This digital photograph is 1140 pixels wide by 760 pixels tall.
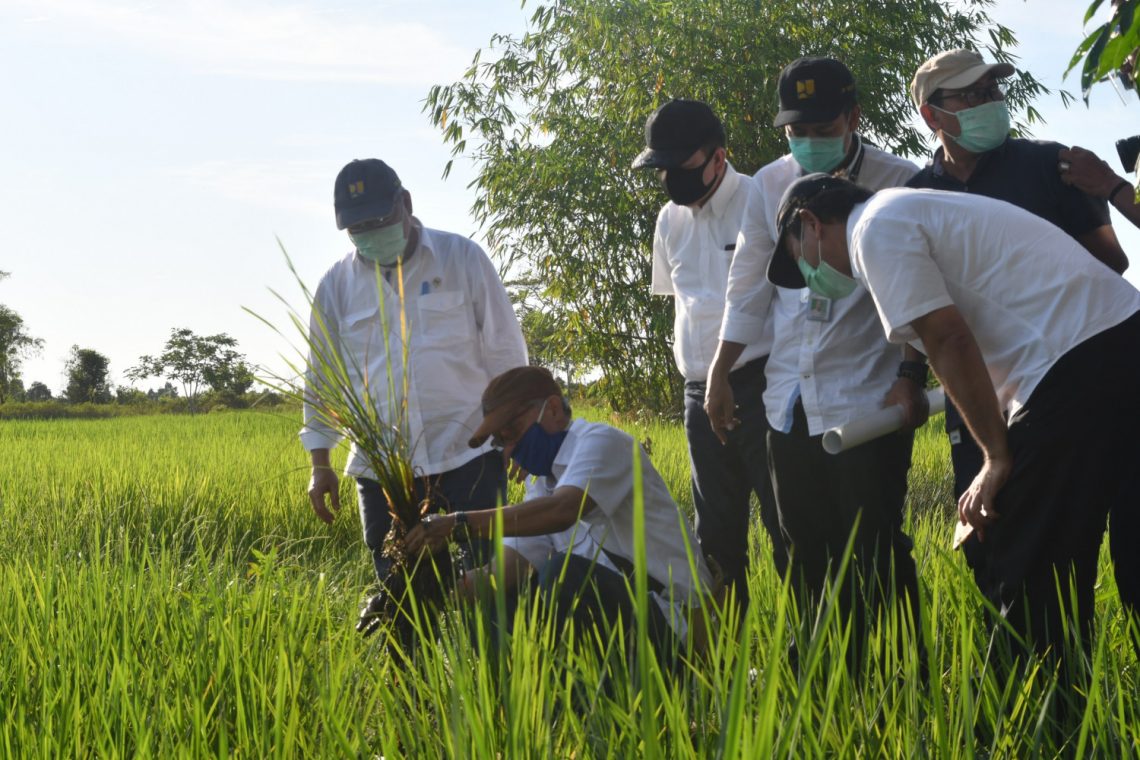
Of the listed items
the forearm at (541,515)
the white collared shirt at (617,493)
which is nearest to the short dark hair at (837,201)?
the white collared shirt at (617,493)

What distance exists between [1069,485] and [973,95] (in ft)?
3.76

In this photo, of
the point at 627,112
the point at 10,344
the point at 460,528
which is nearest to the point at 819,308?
the point at 460,528

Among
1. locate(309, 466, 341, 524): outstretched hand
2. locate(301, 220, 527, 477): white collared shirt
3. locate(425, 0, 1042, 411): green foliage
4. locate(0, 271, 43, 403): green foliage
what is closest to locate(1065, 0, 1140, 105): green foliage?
locate(301, 220, 527, 477): white collared shirt

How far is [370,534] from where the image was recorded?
3477 mm

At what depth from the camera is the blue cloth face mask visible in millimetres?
2889

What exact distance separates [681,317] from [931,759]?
7.45 feet

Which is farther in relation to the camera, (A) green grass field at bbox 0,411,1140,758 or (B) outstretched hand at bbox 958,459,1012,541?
(B) outstretched hand at bbox 958,459,1012,541

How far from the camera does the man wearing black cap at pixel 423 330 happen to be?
3469mm

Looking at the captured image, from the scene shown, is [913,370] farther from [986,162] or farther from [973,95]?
[973,95]

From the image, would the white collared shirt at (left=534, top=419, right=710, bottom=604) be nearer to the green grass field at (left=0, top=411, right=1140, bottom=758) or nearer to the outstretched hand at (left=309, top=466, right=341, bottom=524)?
the green grass field at (left=0, top=411, right=1140, bottom=758)

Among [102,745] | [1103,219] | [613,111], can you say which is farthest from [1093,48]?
[613,111]

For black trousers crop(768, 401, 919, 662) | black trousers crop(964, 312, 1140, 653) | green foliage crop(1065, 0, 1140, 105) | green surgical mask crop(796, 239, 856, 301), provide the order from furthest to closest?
black trousers crop(768, 401, 919, 662)
green surgical mask crop(796, 239, 856, 301)
black trousers crop(964, 312, 1140, 653)
green foliage crop(1065, 0, 1140, 105)

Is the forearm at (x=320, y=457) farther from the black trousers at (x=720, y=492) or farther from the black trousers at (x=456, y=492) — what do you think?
the black trousers at (x=720, y=492)

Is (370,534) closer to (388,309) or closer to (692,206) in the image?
(388,309)
